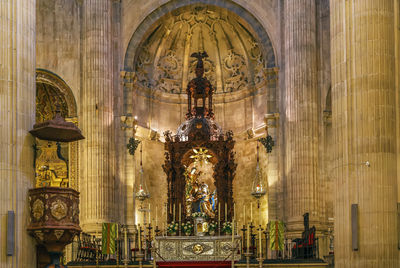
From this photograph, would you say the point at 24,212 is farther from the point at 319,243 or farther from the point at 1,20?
the point at 319,243

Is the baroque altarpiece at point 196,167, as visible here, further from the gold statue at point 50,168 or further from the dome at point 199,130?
the gold statue at point 50,168

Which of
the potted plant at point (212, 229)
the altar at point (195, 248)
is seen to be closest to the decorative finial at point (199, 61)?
the potted plant at point (212, 229)

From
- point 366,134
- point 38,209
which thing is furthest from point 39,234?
point 366,134

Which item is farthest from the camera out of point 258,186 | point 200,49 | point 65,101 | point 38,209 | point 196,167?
point 200,49

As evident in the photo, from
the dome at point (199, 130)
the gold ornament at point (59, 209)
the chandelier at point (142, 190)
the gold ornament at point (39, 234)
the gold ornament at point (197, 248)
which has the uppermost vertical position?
the dome at point (199, 130)

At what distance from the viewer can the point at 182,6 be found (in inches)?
1193

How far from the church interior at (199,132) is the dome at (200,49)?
0.07m

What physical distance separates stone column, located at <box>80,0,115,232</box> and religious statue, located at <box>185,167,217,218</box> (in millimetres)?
3330

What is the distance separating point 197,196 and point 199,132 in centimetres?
251

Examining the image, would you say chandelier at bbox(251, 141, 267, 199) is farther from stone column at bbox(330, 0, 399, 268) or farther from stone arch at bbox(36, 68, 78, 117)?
stone column at bbox(330, 0, 399, 268)

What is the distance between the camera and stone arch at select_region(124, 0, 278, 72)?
29766 millimetres

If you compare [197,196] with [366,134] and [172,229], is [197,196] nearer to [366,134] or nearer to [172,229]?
[172,229]

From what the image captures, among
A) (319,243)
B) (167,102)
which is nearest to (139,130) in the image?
(167,102)

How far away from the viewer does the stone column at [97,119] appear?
26.3 metres
